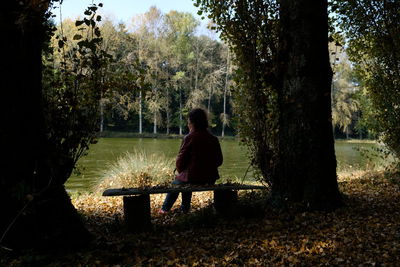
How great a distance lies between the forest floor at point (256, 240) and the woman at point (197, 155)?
51 cm

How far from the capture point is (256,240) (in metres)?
4.00

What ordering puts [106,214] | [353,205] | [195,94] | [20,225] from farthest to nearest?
1. [195,94]
2. [106,214]
3. [353,205]
4. [20,225]

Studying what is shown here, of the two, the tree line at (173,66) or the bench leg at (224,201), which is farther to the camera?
the tree line at (173,66)

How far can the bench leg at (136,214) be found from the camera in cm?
462

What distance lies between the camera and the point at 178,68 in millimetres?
41969

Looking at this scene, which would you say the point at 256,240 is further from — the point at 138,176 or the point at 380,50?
the point at 138,176

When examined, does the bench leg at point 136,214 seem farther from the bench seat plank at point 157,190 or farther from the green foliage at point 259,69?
the green foliage at point 259,69

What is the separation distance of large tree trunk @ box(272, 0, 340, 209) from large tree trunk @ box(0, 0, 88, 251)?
286cm

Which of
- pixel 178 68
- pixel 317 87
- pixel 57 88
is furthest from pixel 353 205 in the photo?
pixel 178 68

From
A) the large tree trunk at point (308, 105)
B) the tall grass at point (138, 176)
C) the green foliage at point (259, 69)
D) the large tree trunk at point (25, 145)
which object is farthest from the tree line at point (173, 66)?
the large tree trunk at point (25, 145)

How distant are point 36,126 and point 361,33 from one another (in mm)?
6323

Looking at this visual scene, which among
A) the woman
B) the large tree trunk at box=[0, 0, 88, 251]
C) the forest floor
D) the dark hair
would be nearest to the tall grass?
the forest floor

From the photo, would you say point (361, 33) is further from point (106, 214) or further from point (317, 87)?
point (106, 214)

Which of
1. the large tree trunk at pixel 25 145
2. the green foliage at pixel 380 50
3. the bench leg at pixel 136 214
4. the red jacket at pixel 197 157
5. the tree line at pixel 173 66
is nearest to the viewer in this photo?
the large tree trunk at pixel 25 145
